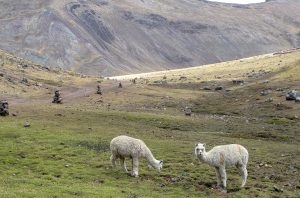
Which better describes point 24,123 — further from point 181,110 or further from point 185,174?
point 181,110

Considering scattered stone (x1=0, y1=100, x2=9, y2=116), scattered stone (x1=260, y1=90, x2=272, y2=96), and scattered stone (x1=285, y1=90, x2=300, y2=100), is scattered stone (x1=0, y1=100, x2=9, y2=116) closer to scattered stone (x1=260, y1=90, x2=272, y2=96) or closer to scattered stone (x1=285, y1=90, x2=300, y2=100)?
scattered stone (x1=285, y1=90, x2=300, y2=100)

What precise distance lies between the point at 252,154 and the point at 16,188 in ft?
69.8

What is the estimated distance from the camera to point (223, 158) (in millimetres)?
30531

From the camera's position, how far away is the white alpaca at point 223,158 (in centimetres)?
3041

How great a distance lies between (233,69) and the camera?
184m

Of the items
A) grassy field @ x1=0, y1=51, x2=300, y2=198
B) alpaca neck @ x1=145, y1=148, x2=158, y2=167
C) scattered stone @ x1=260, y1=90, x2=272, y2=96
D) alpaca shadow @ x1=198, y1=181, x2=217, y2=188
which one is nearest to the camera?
grassy field @ x1=0, y1=51, x2=300, y2=198

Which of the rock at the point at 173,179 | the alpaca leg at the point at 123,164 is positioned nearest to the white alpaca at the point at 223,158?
the rock at the point at 173,179

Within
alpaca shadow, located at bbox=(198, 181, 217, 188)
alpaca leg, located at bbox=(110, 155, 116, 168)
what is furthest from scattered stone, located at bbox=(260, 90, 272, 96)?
alpaca leg, located at bbox=(110, 155, 116, 168)

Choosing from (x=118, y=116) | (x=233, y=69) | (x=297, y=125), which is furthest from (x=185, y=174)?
(x=233, y=69)

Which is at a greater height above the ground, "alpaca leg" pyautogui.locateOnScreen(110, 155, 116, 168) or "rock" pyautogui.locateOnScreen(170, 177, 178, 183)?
"alpaca leg" pyautogui.locateOnScreen(110, 155, 116, 168)

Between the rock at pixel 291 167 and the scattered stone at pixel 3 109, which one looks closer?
the rock at pixel 291 167

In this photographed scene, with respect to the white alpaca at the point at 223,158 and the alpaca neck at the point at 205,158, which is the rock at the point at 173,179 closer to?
the white alpaca at the point at 223,158

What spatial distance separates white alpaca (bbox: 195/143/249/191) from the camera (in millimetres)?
30406

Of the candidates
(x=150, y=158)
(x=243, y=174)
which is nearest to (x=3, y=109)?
(x=150, y=158)
